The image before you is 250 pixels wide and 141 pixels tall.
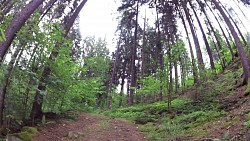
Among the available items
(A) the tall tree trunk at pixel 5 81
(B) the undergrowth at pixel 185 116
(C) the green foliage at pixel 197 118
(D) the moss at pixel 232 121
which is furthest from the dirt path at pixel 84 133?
(D) the moss at pixel 232 121

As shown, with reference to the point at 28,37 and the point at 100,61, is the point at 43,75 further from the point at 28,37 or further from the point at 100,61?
the point at 100,61

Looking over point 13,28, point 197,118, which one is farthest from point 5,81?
point 197,118

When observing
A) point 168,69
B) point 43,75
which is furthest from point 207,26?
point 43,75

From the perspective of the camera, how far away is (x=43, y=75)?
698 cm

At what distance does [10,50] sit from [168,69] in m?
6.83

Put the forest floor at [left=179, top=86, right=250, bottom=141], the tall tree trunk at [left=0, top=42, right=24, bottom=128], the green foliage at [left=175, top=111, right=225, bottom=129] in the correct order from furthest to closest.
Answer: the green foliage at [left=175, top=111, right=225, bottom=129] < the tall tree trunk at [left=0, top=42, right=24, bottom=128] < the forest floor at [left=179, top=86, right=250, bottom=141]

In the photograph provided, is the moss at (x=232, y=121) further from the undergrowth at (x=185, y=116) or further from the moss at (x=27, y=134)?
the moss at (x=27, y=134)

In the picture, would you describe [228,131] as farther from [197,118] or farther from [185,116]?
[185,116]

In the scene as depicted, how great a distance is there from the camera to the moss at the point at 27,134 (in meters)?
5.62

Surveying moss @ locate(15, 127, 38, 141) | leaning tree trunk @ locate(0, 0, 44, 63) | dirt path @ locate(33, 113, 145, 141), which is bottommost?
dirt path @ locate(33, 113, 145, 141)

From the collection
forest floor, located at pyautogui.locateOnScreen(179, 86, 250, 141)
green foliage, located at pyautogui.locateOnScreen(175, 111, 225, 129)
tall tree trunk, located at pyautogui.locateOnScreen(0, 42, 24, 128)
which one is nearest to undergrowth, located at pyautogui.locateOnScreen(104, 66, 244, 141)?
green foliage, located at pyautogui.locateOnScreen(175, 111, 225, 129)

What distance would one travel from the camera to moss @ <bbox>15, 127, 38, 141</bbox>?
5625mm

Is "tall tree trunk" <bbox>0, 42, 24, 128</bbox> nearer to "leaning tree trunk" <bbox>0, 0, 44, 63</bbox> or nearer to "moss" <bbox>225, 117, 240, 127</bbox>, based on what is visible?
"leaning tree trunk" <bbox>0, 0, 44, 63</bbox>

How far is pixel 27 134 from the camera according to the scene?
585 cm
